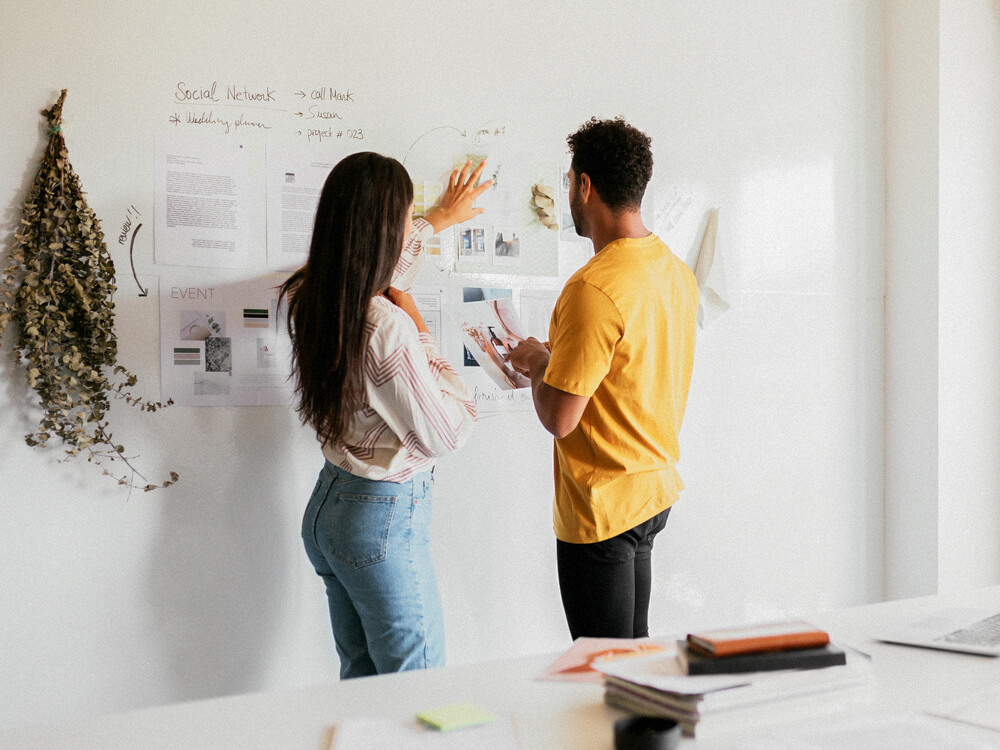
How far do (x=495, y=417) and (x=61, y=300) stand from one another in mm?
1143

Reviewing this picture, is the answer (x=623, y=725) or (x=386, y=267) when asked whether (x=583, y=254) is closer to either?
(x=386, y=267)

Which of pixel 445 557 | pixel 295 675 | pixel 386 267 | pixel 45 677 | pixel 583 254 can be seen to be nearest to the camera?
pixel 386 267

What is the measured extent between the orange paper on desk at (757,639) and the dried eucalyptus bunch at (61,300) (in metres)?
1.49

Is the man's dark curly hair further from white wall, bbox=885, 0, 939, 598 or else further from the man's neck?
white wall, bbox=885, 0, 939, 598

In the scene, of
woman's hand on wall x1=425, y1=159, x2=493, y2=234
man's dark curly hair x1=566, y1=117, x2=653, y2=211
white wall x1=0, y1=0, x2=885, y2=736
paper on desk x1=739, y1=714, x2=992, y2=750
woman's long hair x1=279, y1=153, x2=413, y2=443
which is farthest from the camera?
woman's hand on wall x1=425, y1=159, x2=493, y2=234

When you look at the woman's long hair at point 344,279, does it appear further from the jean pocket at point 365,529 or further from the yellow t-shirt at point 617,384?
the yellow t-shirt at point 617,384

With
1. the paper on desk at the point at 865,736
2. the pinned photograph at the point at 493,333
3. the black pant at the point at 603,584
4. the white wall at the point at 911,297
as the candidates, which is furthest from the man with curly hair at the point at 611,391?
the white wall at the point at 911,297

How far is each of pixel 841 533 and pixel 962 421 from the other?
0.55 metres

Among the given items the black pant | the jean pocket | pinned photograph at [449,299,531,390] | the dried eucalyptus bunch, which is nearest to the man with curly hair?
the black pant

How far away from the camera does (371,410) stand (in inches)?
70.6

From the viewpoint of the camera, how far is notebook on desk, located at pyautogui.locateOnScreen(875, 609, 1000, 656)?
1186 mm

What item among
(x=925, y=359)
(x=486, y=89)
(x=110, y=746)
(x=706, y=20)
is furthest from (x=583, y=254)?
(x=110, y=746)

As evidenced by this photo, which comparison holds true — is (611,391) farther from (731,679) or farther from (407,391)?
(731,679)

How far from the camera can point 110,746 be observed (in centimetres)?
89
